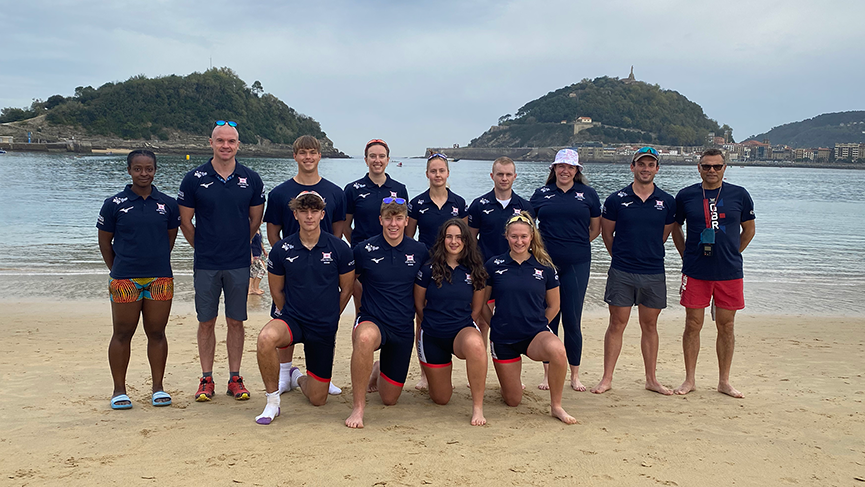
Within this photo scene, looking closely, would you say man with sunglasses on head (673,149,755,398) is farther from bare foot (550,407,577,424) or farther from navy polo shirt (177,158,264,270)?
navy polo shirt (177,158,264,270)

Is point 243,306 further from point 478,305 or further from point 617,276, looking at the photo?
point 617,276

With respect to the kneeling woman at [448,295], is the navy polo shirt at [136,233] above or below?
above

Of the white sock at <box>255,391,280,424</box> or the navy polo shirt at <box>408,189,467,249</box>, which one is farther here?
the navy polo shirt at <box>408,189,467,249</box>

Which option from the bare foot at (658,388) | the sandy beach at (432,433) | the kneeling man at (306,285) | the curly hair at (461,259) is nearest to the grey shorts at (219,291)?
the kneeling man at (306,285)

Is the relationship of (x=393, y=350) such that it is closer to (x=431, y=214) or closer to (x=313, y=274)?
(x=313, y=274)

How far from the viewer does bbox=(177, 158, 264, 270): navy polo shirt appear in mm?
4703

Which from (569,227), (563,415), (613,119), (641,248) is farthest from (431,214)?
(613,119)

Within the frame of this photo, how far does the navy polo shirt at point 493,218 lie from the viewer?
205 inches

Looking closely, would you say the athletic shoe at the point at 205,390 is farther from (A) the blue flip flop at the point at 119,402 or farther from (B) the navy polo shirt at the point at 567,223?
(B) the navy polo shirt at the point at 567,223

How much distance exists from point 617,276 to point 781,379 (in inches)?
87.3

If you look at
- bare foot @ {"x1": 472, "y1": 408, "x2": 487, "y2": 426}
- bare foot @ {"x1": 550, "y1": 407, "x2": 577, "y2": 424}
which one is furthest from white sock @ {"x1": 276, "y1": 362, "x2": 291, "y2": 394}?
bare foot @ {"x1": 550, "y1": 407, "x2": 577, "y2": 424}

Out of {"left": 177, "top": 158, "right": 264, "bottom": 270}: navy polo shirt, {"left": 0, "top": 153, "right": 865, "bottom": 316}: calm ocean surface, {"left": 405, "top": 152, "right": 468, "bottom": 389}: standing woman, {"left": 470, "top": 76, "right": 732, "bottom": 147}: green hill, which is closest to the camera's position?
{"left": 177, "top": 158, "right": 264, "bottom": 270}: navy polo shirt

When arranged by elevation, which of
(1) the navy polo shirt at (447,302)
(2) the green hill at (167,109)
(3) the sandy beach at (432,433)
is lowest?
(3) the sandy beach at (432,433)

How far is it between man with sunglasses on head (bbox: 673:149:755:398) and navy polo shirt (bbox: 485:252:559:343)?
153cm
